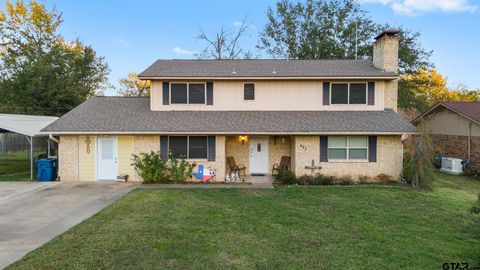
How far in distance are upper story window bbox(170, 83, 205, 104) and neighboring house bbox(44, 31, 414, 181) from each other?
5cm

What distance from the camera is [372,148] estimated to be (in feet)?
43.7

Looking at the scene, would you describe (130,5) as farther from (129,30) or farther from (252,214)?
(252,214)

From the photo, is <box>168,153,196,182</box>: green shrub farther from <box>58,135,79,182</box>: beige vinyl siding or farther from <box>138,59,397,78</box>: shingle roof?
<box>58,135,79,182</box>: beige vinyl siding

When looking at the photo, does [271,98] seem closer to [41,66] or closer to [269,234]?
[269,234]

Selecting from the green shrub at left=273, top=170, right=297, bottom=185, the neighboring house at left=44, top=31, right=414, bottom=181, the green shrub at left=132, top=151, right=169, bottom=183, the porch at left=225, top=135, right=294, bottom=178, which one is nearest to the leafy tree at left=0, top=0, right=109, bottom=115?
the neighboring house at left=44, top=31, right=414, bottom=181

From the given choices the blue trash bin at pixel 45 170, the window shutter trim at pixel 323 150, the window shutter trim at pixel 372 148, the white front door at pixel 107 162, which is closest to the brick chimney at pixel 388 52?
the window shutter trim at pixel 372 148

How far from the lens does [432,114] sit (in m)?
20.7

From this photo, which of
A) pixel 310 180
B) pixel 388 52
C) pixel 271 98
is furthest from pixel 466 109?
pixel 271 98

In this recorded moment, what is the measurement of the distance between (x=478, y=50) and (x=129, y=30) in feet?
93.8

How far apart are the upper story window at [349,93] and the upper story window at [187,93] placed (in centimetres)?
642

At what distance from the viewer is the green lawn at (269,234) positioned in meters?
5.33

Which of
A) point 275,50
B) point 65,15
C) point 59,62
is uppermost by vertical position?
point 65,15

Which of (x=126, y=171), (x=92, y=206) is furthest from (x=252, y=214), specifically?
(x=126, y=171)

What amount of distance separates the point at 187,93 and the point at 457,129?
1583cm
